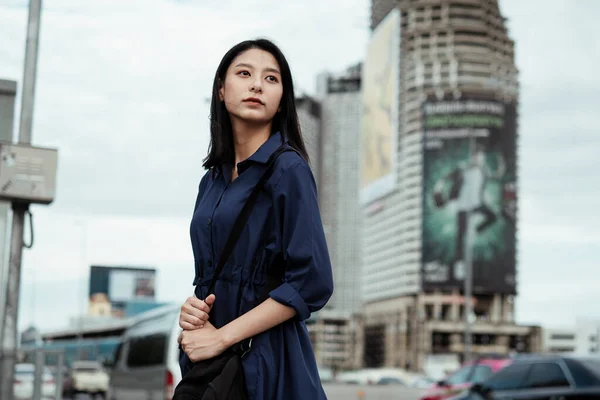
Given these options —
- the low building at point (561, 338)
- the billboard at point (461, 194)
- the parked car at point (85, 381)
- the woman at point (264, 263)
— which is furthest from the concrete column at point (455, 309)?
the woman at point (264, 263)

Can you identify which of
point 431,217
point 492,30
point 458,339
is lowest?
point 458,339

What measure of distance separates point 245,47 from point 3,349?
8.27m

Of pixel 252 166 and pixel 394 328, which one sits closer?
pixel 252 166

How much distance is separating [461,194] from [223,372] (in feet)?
469

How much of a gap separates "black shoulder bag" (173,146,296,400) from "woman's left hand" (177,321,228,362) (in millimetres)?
17

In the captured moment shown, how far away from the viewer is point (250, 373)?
2283mm

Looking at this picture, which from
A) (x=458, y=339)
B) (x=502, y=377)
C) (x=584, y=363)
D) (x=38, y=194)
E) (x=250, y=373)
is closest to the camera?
(x=250, y=373)

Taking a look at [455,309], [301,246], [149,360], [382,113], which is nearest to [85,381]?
[149,360]

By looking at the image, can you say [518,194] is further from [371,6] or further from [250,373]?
[250,373]

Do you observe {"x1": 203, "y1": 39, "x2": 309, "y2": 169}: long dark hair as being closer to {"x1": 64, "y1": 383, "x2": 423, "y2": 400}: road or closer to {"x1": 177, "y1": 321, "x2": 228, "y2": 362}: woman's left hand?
{"x1": 177, "y1": 321, "x2": 228, "y2": 362}: woman's left hand

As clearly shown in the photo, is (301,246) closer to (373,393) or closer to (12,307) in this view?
(12,307)

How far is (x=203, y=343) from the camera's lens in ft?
7.63

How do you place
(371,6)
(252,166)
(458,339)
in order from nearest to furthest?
(252,166) < (458,339) < (371,6)

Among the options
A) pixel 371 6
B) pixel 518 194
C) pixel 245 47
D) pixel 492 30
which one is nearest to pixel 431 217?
pixel 518 194
